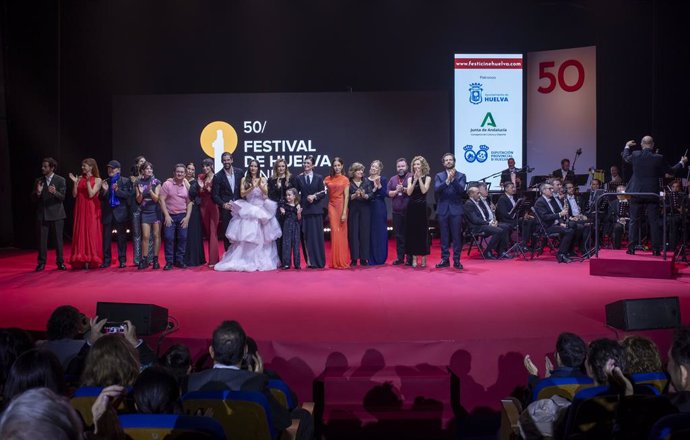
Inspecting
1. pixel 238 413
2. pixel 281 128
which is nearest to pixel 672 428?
pixel 238 413

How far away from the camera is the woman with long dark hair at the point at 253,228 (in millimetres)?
10336

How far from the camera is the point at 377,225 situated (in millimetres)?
10992

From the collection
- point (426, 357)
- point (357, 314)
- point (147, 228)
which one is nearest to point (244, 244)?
point (147, 228)

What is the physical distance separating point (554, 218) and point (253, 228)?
4.81 metres

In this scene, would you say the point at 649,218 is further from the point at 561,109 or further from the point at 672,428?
the point at 672,428

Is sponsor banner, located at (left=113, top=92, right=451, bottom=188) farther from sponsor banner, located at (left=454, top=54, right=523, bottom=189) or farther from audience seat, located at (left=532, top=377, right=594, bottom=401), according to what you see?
audience seat, located at (left=532, top=377, right=594, bottom=401)

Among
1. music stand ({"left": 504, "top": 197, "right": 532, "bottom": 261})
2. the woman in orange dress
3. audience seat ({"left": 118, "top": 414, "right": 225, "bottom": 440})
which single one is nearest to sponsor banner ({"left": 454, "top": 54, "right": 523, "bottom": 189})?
music stand ({"left": 504, "top": 197, "right": 532, "bottom": 261})

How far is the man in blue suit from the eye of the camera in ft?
33.7

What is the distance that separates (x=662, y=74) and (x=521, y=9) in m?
Answer: 3.25

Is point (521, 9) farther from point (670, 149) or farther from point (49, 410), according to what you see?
point (49, 410)

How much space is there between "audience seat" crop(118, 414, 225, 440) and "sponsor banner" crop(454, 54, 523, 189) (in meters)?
13.9

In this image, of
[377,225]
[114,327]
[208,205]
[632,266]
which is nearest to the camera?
[114,327]

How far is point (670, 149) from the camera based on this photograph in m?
15.3

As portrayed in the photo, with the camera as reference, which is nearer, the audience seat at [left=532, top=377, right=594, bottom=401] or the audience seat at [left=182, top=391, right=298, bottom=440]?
the audience seat at [left=182, top=391, right=298, bottom=440]
